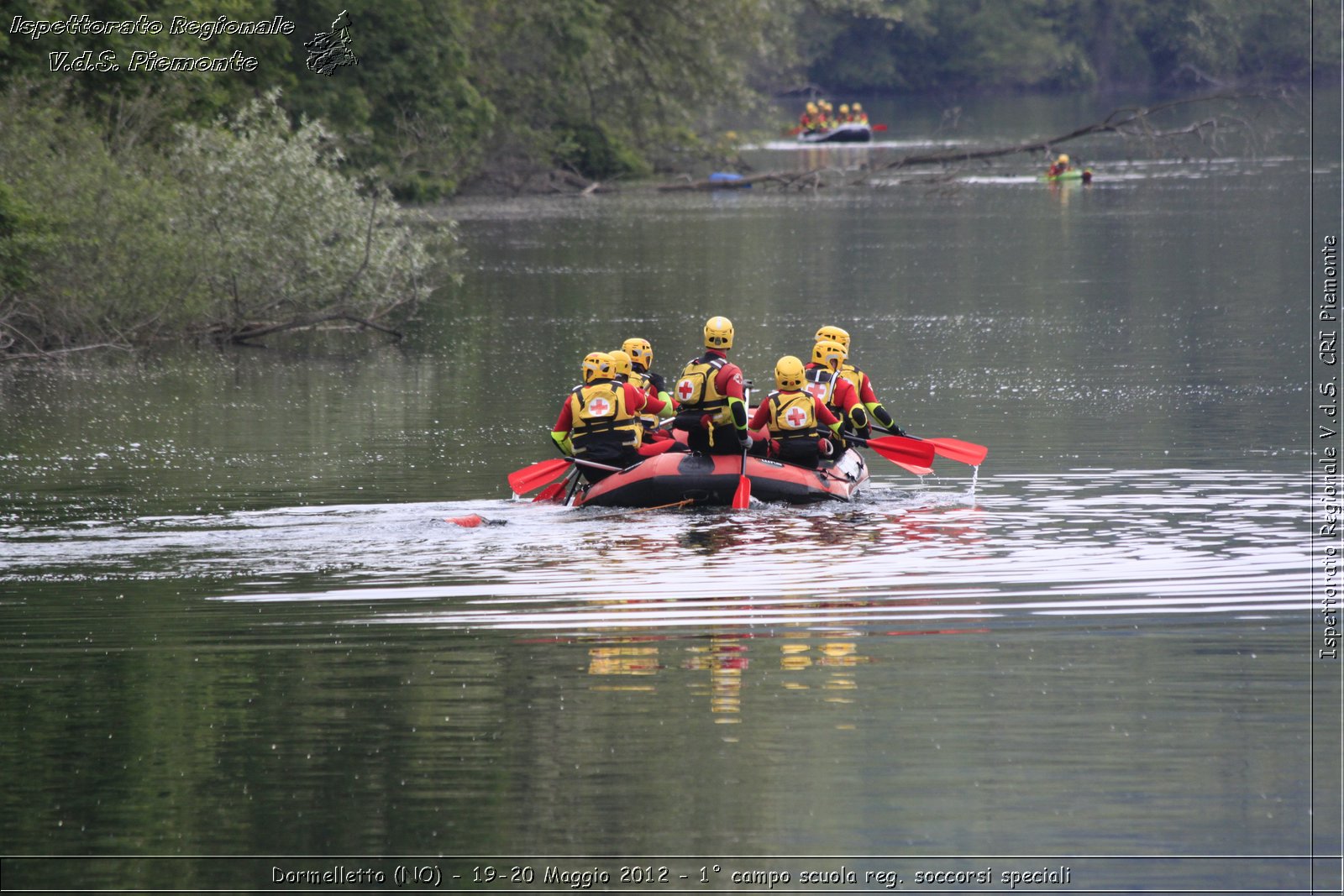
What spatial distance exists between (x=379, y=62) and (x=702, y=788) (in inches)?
1516

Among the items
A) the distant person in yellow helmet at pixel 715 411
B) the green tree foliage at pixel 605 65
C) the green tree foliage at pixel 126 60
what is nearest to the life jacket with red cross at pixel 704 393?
the distant person in yellow helmet at pixel 715 411

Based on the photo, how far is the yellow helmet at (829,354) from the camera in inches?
666

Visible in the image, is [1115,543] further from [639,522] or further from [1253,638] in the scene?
[639,522]

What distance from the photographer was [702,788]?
8891mm

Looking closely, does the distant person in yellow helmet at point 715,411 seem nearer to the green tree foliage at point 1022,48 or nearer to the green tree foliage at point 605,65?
the green tree foliage at point 605,65

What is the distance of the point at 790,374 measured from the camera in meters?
16.3

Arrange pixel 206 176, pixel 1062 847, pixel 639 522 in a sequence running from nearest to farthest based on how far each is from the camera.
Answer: pixel 1062 847, pixel 639 522, pixel 206 176

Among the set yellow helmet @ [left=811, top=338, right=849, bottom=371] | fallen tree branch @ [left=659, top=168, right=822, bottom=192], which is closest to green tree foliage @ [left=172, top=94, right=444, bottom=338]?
yellow helmet @ [left=811, top=338, right=849, bottom=371]

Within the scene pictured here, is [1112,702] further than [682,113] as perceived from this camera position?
No

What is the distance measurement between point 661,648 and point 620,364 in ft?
18.5

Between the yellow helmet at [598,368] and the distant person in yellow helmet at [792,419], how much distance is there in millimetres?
1379

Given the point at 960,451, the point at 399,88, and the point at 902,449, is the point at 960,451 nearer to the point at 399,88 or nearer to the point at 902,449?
the point at 902,449

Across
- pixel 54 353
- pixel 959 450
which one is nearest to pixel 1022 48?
pixel 54 353

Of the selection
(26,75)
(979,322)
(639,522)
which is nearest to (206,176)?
(26,75)
